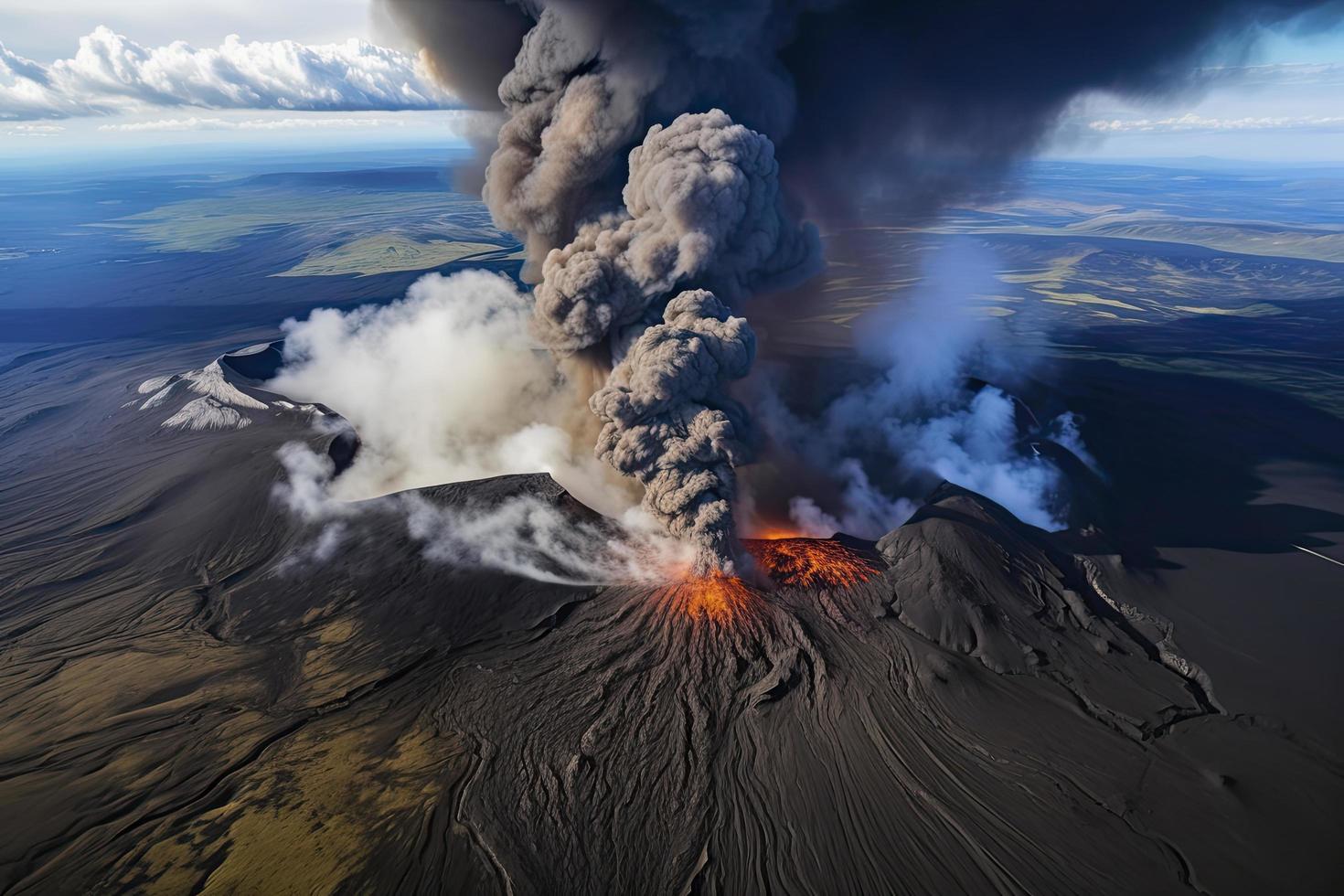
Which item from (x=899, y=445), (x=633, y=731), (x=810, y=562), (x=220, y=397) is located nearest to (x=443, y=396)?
(x=220, y=397)

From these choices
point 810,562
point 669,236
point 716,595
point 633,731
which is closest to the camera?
point 633,731

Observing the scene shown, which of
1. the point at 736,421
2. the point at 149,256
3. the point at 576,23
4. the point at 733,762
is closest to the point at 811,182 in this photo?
the point at 576,23

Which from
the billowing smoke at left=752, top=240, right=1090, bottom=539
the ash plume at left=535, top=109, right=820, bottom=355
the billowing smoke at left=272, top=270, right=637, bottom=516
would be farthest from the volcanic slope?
the ash plume at left=535, top=109, right=820, bottom=355

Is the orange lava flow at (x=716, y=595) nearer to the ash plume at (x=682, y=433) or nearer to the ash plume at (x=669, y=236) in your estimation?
the ash plume at (x=682, y=433)

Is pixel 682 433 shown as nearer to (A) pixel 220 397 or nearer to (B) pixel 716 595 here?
(B) pixel 716 595

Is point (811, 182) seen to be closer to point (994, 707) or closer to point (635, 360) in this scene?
point (635, 360)

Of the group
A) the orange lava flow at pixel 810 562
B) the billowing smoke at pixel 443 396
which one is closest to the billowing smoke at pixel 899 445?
the orange lava flow at pixel 810 562
